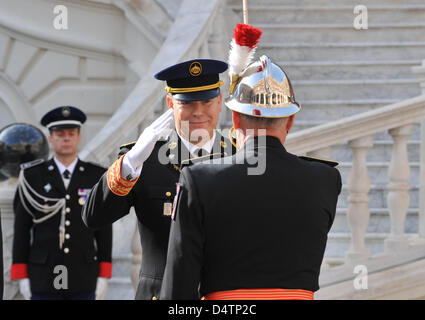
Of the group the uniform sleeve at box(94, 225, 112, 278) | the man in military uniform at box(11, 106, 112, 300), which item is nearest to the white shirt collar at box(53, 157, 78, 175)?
the man in military uniform at box(11, 106, 112, 300)

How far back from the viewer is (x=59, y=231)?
5.71 meters

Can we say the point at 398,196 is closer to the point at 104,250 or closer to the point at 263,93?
the point at 104,250

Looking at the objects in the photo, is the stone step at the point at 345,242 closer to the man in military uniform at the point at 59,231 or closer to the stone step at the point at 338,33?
the man in military uniform at the point at 59,231

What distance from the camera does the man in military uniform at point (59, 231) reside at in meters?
5.61

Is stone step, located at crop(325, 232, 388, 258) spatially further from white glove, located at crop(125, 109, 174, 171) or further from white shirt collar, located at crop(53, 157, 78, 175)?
white glove, located at crop(125, 109, 174, 171)

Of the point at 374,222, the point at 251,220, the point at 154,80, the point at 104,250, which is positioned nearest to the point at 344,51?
the point at 154,80

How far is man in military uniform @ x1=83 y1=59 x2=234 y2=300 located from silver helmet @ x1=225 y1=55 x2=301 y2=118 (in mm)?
466

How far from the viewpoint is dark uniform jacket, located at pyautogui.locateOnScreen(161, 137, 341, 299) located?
9.41 feet

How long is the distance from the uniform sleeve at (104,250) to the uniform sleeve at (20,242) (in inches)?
16.6

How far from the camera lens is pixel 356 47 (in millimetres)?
8430

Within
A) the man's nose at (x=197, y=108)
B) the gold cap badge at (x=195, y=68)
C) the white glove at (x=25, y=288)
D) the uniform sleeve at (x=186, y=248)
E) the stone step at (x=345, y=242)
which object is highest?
the gold cap badge at (x=195, y=68)

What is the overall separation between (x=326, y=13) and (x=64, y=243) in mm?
4181

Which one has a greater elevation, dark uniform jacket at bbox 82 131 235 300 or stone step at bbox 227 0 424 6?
stone step at bbox 227 0 424 6

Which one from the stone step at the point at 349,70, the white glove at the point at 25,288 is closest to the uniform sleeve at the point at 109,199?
the white glove at the point at 25,288
